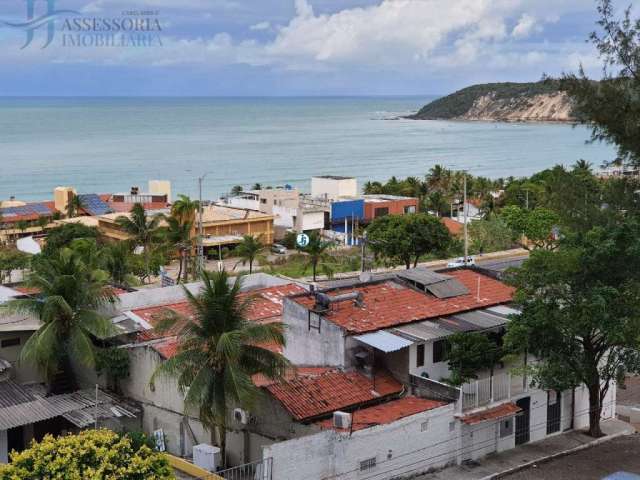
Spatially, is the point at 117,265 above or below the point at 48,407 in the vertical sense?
above

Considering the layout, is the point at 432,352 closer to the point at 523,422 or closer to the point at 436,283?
the point at 523,422

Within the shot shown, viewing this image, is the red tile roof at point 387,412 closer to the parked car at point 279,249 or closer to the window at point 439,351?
the window at point 439,351

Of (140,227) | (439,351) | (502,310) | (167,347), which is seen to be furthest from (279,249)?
(439,351)

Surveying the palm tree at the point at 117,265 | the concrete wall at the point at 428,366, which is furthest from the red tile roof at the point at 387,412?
the palm tree at the point at 117,265

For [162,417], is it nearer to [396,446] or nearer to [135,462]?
[396,446]

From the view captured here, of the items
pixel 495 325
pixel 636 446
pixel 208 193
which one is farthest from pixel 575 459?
pixel 208 193

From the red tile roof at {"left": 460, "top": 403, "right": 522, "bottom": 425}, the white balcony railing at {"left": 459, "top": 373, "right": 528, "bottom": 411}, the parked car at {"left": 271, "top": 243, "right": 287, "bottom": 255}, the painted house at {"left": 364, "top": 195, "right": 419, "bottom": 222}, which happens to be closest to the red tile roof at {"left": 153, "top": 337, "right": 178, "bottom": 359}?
the white balcony railing at {"left": 459, "top": 373, "right": 528, "bottom": 411}
